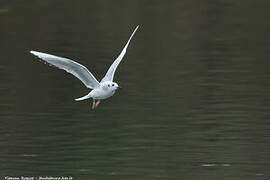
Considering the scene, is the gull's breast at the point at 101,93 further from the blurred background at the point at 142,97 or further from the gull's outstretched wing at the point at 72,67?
the blurred background at the point at 142,97

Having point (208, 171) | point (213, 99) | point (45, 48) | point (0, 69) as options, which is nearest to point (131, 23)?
point (45, 48)

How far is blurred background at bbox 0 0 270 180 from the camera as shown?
13.0 m

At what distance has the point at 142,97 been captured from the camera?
16.3 m

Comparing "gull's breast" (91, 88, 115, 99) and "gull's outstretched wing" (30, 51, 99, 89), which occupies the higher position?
"gull's outstretched wing" (30, 51, 99, 89)

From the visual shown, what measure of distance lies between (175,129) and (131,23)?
33.9 ft

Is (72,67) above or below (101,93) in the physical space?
above

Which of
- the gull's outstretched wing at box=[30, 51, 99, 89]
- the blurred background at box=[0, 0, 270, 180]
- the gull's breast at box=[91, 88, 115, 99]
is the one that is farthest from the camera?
the blurred background at box=[0, 0, 270, 180]

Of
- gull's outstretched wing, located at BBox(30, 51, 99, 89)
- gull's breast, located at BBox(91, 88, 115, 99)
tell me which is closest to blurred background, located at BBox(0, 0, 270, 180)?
gull's breast, located at BBox(91, 88, 115, 99)

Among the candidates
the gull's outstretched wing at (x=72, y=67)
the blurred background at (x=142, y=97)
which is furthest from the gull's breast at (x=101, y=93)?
the blurred background at (x=142, y=97)

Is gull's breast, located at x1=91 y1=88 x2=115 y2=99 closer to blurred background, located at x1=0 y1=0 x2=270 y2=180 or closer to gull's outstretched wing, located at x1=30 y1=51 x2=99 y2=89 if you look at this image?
gull's outstretched wing, located at x1=30 y1=51 x2=99 y2=89

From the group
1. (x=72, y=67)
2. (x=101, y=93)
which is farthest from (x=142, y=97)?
(x=72, y=67)

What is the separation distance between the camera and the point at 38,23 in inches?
950

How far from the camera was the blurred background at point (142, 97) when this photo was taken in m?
13.0

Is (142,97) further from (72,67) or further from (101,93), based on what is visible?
(72,67)
